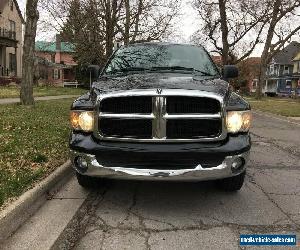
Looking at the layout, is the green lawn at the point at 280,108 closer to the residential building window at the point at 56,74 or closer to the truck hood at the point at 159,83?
the truck hood at the point at 159,83

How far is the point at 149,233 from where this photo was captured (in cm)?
400

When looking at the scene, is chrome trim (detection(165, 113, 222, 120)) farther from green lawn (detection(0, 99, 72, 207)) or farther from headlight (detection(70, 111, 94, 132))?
green lawn (detection(0, 99, 72, 207))

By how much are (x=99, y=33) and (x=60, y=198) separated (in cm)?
1673

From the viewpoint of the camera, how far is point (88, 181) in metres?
5.23

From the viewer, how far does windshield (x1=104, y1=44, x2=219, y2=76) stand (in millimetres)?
5996

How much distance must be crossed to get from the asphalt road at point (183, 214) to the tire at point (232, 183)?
77mm

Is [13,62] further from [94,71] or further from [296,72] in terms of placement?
[296,72]

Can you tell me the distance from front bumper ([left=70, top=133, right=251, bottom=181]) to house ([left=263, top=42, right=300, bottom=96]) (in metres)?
63.3

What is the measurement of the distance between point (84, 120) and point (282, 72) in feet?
239

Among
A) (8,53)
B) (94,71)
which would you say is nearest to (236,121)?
(94,71)

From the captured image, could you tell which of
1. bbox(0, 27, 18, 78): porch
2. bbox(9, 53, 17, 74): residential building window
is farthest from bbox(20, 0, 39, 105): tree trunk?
bbox(9, 53, 17, 74): residential building window

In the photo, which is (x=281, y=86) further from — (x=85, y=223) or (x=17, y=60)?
(x=85, y=223)

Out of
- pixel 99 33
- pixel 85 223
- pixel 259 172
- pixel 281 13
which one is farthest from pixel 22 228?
pixel 281 13

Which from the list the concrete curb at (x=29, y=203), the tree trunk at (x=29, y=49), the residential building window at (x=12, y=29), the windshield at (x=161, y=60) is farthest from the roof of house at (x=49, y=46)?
the concrete curb at (x=29, y=203)
